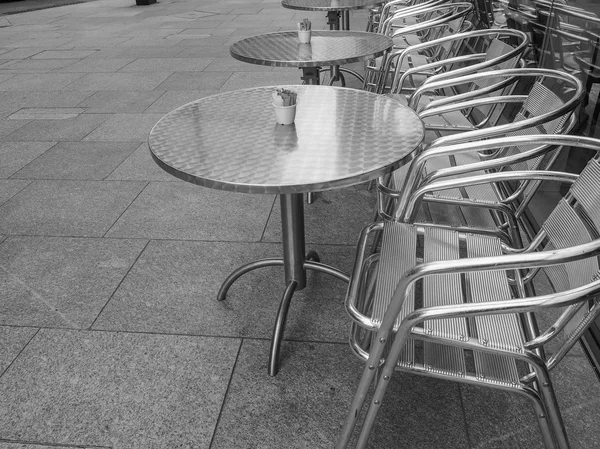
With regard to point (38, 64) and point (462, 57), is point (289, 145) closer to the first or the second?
point (462, 57)

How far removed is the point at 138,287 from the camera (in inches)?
93.1

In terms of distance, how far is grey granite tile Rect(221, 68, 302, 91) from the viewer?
202 inches

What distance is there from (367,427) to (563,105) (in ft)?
4.04

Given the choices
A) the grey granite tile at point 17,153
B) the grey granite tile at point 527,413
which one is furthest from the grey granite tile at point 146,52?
the grey granite tile at point 527,413

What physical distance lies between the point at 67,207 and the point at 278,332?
5.89 feet

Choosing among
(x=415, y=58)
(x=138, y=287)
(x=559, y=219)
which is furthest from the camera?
(x=415, y=58)

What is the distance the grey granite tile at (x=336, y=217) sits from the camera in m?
2.71

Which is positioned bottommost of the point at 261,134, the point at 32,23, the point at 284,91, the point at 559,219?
the point at 32,23

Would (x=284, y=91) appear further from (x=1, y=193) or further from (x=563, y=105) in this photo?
(x=1, y=193)

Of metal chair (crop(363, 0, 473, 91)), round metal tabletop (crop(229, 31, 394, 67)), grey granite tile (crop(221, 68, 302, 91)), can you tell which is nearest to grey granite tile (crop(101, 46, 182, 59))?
grey granite tile (crop(221, 68, 302, 91))

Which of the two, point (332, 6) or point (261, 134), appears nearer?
point (261, 134)

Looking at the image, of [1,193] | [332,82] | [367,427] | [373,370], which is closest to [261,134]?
[373,370]

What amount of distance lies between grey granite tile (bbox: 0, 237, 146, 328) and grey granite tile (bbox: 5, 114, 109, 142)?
1574 millimetres

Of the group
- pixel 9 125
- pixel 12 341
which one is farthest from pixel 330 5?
pixel 12 341
